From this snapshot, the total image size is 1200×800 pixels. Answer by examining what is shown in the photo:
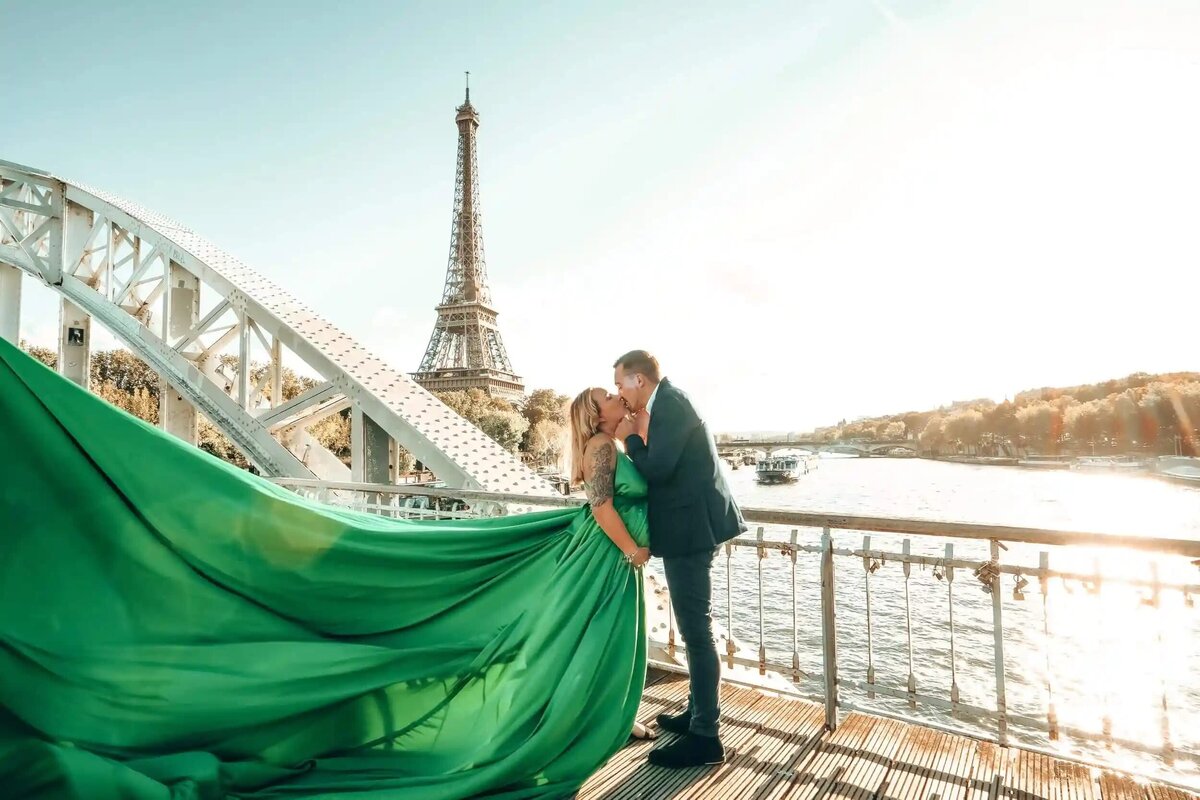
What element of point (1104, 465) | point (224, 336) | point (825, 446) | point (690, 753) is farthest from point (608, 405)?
point (825, 446)

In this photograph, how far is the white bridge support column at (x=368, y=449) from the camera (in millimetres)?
8031

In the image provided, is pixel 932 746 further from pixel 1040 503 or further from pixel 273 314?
pixel 1040 503

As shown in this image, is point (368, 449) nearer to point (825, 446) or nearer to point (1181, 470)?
point (1181, 470)

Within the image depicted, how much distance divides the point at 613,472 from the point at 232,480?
1.52 meters

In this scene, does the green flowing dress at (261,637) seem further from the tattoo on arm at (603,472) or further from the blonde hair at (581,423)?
the blonde hair at (581,423)

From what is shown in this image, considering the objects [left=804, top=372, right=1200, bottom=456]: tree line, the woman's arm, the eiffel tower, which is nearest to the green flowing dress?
the woman's arm

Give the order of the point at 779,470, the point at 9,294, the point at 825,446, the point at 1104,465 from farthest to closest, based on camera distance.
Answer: the point at 825,446 → the point at 1104,465 → the point at 779,470 → the point at 9,294

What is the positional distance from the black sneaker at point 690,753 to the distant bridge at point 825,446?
96809 millimetres

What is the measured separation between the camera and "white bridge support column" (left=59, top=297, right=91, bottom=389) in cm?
1146

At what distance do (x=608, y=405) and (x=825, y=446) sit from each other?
447ft

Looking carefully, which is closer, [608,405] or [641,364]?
[608,405]

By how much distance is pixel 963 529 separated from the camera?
2.87 m

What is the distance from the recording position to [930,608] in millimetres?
16922

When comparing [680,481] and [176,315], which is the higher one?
[176,315]
